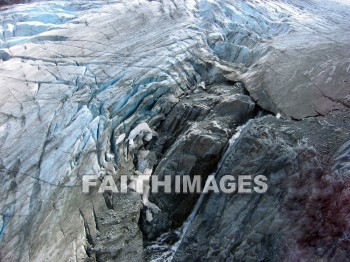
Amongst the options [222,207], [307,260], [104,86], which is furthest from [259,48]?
[307,260]

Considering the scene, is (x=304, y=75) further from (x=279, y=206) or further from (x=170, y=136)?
(x=279, y=206)

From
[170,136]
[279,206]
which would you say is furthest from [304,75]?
[279,206]

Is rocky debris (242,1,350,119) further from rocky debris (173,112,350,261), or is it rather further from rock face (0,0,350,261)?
rocky debris (173,112,350,261)

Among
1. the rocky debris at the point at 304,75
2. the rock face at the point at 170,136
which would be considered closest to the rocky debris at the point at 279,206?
the rock face at the point at 170,136

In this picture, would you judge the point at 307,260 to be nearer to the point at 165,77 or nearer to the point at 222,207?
the point at 222,207

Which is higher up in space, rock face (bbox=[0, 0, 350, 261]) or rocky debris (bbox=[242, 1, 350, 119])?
rocky debris (bbox=[242, 1, 350, 119])

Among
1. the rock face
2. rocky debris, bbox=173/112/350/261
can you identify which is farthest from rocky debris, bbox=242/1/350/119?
rocky debris, bbox=173/112/350/261

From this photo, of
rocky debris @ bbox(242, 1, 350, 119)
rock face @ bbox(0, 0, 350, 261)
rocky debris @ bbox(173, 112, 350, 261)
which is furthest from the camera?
rocky debris @ bbox(242, 1, 350, 119)

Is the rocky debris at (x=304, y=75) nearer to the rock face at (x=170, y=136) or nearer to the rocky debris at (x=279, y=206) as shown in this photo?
the rock face at (x=170, y=136)
